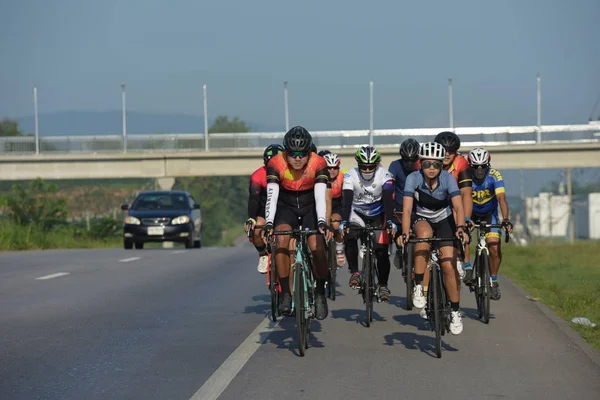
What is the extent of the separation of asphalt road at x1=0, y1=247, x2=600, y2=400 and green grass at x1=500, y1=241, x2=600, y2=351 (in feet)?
1.50

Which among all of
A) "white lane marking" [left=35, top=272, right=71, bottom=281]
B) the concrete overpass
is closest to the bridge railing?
the concrete overpass

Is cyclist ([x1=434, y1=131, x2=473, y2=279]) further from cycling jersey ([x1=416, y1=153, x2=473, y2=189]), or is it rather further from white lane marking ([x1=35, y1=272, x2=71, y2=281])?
white lane marking ([x1=35, y1=272, x2=71, y2=281])

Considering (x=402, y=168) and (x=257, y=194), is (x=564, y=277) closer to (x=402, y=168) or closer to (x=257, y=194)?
(x=402, y=168)

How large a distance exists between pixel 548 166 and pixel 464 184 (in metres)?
57.4

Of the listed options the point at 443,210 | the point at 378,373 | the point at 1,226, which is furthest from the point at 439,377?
the point at 1,226

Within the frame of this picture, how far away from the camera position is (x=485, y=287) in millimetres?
12477

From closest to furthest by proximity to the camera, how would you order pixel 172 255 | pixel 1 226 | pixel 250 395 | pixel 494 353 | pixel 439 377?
pixel 250 395 → pixel 439 377 → pixel 494 353 → pixel 172 255 → pixel 1 226

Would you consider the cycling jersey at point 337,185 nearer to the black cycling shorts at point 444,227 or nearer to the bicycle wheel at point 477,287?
the bicycle wheel at point 477,287

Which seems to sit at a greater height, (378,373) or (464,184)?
(464,184)

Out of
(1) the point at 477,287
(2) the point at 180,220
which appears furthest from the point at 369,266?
(2) the point at 180,220

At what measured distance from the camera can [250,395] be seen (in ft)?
25.9

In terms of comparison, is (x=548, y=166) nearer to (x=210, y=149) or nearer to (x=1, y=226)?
(x=210, y=149)

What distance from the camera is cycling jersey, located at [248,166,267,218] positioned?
1191 cm

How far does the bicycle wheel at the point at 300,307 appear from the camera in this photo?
31.7 ft
